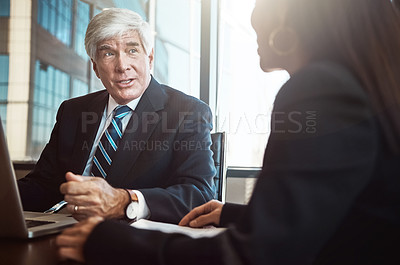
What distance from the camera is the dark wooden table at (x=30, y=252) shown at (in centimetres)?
65

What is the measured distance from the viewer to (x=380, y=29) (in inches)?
21.1

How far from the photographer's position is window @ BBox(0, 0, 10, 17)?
3.78m

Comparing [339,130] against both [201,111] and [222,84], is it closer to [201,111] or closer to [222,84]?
[201,111]

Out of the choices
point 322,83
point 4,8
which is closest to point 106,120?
point 322,83

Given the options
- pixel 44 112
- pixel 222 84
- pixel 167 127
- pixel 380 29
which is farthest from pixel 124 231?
pixel 44 112

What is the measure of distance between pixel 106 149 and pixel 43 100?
2.40 metres

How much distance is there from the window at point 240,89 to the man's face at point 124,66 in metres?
1.63

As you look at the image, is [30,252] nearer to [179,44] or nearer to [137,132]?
[137,132]

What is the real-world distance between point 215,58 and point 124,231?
10.5ft

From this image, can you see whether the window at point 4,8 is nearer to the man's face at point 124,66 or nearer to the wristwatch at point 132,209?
the man's face at point 124,66

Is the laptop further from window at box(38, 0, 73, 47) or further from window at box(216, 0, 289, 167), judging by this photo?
window at box(38, 0, 73, 47)

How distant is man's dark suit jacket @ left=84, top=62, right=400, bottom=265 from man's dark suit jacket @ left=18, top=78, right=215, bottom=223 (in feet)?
2.75

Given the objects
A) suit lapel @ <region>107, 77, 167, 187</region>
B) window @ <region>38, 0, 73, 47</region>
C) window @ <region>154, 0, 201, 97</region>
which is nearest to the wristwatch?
suit lapel @ <region>107, 77, 167, 187</region>

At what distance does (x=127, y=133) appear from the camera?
5.41 ft
